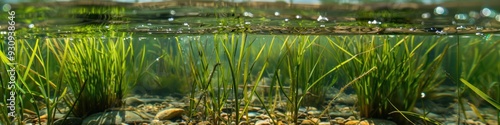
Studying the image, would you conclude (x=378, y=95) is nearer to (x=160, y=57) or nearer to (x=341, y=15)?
(x=341, y=15)

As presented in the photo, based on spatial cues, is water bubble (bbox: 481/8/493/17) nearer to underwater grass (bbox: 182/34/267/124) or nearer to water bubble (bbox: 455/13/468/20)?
water bubble (bbox: 455/13/468/20)

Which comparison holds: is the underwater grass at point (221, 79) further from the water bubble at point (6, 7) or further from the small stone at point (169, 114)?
the water bubble at point (6, 7)

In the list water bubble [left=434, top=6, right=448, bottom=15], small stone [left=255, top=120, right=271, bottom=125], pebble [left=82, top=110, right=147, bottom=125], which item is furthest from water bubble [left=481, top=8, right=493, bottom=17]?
pebble [left=82, top=110, right=147, bottom=125]

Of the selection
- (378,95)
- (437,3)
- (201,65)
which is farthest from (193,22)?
(437,3)

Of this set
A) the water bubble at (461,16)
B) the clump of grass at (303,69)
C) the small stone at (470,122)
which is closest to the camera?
the water bubble at (461,16)

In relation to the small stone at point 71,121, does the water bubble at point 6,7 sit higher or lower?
higher

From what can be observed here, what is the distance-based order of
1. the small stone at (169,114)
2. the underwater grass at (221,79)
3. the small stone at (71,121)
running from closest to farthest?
the underwater grass at (221,79) → the small stone at (71,121) → the small stone at (169,114)

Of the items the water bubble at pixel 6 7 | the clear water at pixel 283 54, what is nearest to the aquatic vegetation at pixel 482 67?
the clear water at pixel 283 54
